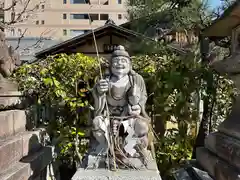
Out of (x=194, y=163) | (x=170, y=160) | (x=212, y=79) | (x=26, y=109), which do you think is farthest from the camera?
(x=170, y=160)

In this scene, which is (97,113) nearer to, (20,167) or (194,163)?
(20,167)

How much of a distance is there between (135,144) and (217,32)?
6.09ft

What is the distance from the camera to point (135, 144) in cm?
326

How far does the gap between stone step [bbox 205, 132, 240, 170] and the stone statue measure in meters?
0.84

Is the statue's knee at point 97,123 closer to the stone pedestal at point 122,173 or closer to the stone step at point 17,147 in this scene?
the stone pedestal at point 122,173

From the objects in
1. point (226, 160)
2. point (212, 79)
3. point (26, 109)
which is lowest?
point (226, 160)

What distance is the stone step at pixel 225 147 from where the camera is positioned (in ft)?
9.57

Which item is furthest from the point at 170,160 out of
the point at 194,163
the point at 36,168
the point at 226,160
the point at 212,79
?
the point at 36,168

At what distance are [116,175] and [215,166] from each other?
114 centimetres

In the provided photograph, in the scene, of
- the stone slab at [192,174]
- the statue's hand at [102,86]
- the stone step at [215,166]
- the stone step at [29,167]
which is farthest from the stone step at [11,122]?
the stone step at [215,166]

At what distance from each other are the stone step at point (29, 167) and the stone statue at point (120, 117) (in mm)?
824

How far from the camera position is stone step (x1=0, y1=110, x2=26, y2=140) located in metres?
3.39

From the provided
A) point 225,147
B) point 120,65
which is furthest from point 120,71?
point 225,147

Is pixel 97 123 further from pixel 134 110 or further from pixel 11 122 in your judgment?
pixel 11 122
